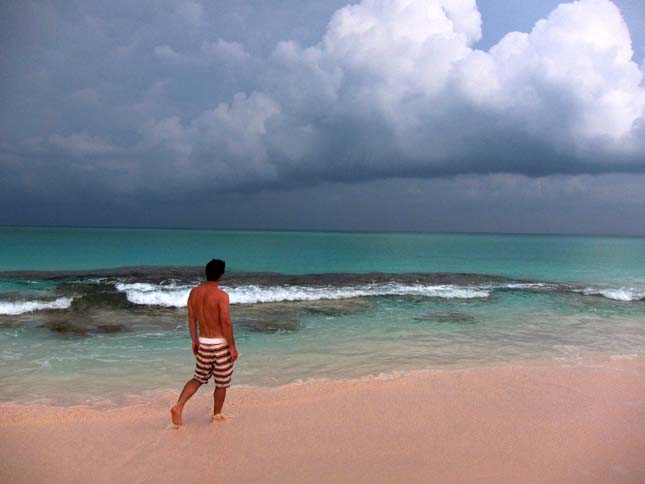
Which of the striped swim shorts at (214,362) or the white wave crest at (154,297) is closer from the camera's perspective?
the striped swim shorts at (214,362)

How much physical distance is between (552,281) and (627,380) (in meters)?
18.4

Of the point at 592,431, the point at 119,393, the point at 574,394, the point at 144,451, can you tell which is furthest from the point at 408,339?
Answer: the point at 144,451

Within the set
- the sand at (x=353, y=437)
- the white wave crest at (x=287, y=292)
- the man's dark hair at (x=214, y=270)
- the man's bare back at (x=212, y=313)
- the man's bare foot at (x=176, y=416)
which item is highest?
the man's dark hair at (x=214, y=270)

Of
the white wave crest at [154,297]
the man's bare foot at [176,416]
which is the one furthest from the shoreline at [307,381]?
the white wave crest at [154,297]

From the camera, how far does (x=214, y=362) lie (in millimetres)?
4609

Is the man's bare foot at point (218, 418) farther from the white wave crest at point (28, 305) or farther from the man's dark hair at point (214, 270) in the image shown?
the white wave crest at point (28, 305)

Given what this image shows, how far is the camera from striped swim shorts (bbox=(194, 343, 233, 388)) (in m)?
4.58

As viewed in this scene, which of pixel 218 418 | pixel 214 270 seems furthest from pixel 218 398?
pixel 214 270

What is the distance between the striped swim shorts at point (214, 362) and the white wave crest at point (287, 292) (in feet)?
34.5

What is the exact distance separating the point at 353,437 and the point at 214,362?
1633 mm

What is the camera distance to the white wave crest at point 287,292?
50.4ft

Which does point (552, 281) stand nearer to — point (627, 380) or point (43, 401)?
point (627, 380)

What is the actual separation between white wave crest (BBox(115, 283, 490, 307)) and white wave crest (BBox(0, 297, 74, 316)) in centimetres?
200

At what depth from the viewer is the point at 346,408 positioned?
539 cm
